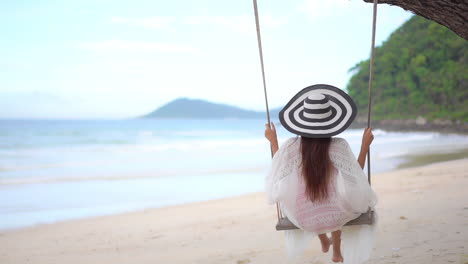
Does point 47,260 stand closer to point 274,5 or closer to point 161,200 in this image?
point 161,200

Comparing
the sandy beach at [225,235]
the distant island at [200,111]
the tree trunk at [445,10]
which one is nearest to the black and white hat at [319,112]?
the tree trunk at [445,10]

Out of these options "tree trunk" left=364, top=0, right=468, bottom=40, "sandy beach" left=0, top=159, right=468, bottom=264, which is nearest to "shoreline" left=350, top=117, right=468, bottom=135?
"sandy beach" left=0, top=159, right=468, bottom=264

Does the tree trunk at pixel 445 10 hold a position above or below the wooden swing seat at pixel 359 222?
above

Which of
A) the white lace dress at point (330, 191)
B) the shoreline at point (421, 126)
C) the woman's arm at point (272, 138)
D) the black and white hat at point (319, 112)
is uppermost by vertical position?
the black and white hat at point (319, 112)

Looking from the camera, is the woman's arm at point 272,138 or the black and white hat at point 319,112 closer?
the black and white hat at point 319,112

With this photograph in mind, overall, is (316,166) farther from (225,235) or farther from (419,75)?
(419,75)

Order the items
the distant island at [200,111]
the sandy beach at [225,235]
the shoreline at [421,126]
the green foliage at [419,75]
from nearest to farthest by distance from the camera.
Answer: the sandy beach at [225,235] → the shoreline at [421,126] → the green foliage at [419,75] → the distant island at [200,111]

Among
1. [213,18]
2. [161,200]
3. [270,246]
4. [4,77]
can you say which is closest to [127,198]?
[161,200]

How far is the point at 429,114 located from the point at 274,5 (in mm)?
9975

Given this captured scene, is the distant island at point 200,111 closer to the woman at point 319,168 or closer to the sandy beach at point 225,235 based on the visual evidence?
the sandy beach at point 225,235

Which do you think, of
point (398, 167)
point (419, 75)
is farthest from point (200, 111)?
point (398, 167)

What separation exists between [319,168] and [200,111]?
179 feet

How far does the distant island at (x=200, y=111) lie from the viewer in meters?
54.1

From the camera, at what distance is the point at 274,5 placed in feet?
88.4
